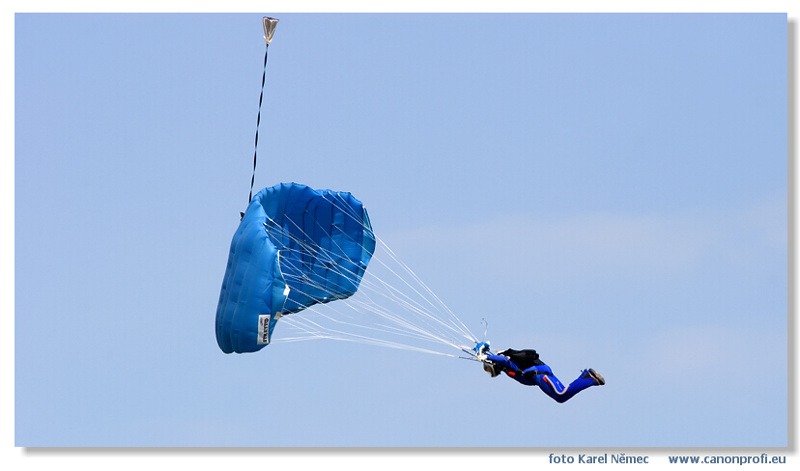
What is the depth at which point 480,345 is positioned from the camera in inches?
925

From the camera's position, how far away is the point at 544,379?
75.6 ft

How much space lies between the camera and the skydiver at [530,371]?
22.8m

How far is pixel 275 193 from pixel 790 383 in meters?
7.69

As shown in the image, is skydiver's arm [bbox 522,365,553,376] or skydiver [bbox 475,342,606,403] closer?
skydiver [bbox 475,342,606,403]

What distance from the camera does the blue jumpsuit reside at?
2275cm

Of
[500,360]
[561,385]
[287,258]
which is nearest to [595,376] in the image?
[561,385]

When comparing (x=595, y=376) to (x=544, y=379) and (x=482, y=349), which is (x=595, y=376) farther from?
(x=482, y=349)

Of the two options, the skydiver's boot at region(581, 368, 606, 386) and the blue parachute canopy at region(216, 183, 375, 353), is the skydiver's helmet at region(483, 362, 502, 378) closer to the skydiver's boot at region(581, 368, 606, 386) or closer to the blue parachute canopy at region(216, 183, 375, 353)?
the skydiver's boot at region(581, 368, 606, 386)

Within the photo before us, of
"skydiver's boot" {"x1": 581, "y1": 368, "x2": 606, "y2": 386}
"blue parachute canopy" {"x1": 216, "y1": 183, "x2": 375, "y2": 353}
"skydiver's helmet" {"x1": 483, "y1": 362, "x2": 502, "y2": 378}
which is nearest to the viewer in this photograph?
"skydiver's boot" {"x1": 581, "y1": 368, "x2": 606, "y2": 386}

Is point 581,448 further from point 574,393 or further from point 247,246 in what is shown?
point 247,246

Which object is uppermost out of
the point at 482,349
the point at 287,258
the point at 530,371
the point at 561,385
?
the point at 287,258

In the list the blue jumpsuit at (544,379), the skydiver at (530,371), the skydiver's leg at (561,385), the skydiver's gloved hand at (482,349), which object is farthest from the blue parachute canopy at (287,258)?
the skydiver's leg at (561,385)

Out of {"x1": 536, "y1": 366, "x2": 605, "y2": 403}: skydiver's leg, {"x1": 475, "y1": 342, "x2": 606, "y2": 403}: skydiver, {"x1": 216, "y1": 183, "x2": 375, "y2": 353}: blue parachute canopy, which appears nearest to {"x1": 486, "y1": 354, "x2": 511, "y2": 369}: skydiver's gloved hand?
{"x1": 475, "y1": 342, "x2": 606, "y2": 403}: skydiver

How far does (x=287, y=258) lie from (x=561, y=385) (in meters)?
4.80
